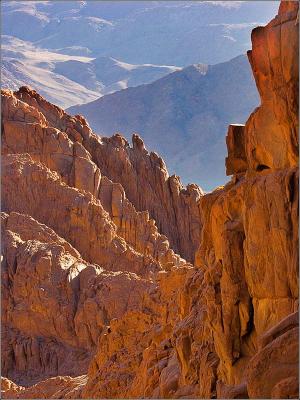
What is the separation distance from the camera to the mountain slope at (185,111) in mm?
163000

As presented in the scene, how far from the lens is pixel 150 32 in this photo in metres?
180

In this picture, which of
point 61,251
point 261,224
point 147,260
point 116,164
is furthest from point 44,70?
point 261,224

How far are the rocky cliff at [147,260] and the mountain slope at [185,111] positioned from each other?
261 feet

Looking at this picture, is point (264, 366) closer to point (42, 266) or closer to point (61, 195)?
point (42, 266)

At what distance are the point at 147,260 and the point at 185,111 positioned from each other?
111 metres

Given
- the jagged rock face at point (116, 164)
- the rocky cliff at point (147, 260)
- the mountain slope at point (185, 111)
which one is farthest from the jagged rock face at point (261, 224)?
the mountain slope at point (185, 111)

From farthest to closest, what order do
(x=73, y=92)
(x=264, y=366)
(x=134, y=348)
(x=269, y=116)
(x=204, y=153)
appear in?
(x=73, y=92), (x=204, y=153), (x=134, y=348), (x=269, y=116), (x=264, y=366)

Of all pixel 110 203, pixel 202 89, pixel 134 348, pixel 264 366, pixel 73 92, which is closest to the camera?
pixel 264 366

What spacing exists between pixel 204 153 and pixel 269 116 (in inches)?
5753

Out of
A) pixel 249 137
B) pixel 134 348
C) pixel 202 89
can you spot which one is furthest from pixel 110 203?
pixel 202 89

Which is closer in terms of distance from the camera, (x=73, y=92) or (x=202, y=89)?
(x=202, y=89)

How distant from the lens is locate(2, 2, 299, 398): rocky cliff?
15.9 meters

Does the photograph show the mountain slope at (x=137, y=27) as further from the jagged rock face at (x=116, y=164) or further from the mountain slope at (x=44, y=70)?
the jagged rock face at (x=116, y=164)

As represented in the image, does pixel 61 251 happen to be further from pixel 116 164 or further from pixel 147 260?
pixel 116 164
